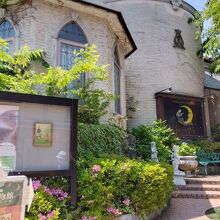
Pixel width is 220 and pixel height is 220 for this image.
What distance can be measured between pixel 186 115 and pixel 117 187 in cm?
1095

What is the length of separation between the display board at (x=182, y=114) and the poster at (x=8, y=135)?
1100 cm

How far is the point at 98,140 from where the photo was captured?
6348mm

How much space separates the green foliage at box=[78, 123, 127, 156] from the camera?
5879 millimetres

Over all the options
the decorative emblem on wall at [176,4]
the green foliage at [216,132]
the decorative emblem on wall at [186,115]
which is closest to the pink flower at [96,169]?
the decorative emblem on wall at [186,115]

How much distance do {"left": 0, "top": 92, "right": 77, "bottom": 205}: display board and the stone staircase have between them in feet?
16.6

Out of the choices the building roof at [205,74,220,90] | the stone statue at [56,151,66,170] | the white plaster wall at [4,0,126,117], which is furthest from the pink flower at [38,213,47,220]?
the building roof at [205,74,220,90]

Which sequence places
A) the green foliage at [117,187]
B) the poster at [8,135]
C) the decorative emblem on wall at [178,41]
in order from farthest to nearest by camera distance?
the decorative emblem on wall at [178,41], the green foliage at [117,187], the poster at [8,135]

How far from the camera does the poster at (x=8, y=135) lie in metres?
3.59

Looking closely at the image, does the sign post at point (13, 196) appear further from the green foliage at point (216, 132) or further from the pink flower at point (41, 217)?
the green foliage at point (216, 132)

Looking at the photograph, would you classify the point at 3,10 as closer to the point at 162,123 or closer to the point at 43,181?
the point at 43,181

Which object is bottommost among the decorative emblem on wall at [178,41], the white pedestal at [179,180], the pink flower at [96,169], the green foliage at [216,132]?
the white pedestal at [179,180]

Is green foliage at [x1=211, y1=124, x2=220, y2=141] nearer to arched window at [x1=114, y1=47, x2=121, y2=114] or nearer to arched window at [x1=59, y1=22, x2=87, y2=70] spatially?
arched window at [x1=114, y1=47, x2=121, y2=114]

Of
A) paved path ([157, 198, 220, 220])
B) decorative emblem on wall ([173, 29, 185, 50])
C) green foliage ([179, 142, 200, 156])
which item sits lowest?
paved path ([157, 198, 220, 220])

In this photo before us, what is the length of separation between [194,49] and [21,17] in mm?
11552
